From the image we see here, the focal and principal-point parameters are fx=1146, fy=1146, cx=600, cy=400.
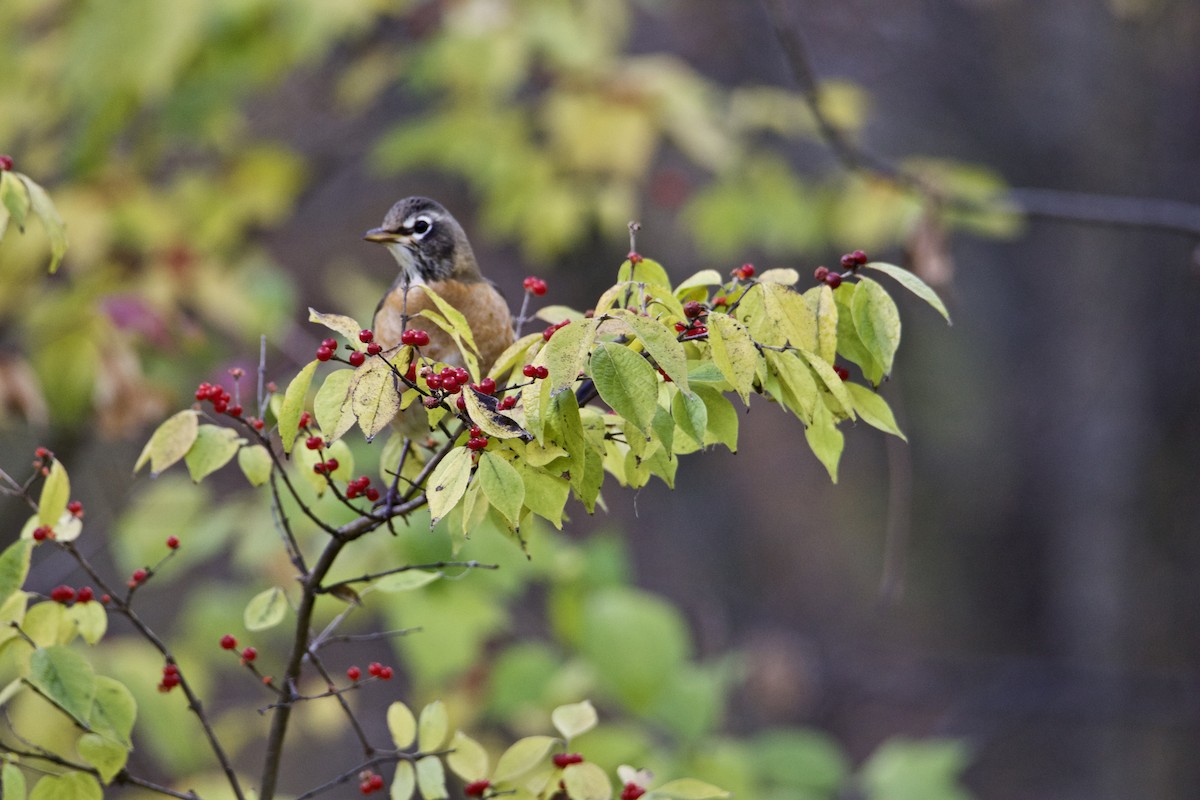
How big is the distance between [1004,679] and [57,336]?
5067 millimetres

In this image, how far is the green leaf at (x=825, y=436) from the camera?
1320mm

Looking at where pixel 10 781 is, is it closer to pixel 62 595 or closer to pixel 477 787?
pixel 62 595

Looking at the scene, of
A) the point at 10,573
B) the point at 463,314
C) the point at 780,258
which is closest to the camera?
the point at 10,573

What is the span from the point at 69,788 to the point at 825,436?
98 cm

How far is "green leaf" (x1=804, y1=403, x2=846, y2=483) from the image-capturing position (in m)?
1.32

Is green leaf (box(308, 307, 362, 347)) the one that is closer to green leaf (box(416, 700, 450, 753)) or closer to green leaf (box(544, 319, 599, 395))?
green leaf (box(544, 319, 599, 395))

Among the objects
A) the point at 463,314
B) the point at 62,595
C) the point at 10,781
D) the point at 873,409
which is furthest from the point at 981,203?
the point at 10,781

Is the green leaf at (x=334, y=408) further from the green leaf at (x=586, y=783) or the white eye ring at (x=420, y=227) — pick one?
the white eye ring at (x=420, y=227)

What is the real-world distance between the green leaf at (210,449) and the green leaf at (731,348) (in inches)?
25.2

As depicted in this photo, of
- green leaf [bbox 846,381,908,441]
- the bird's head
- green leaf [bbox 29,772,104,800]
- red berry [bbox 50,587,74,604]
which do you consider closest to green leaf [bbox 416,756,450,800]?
green leaf [bbox 29,772,104,800]

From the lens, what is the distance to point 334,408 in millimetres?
1176

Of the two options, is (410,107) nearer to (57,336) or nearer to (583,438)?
(57,336)

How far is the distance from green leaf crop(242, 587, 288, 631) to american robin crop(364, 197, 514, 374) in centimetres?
51

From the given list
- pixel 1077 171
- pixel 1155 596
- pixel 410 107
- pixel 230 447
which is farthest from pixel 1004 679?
pixel 230 447
